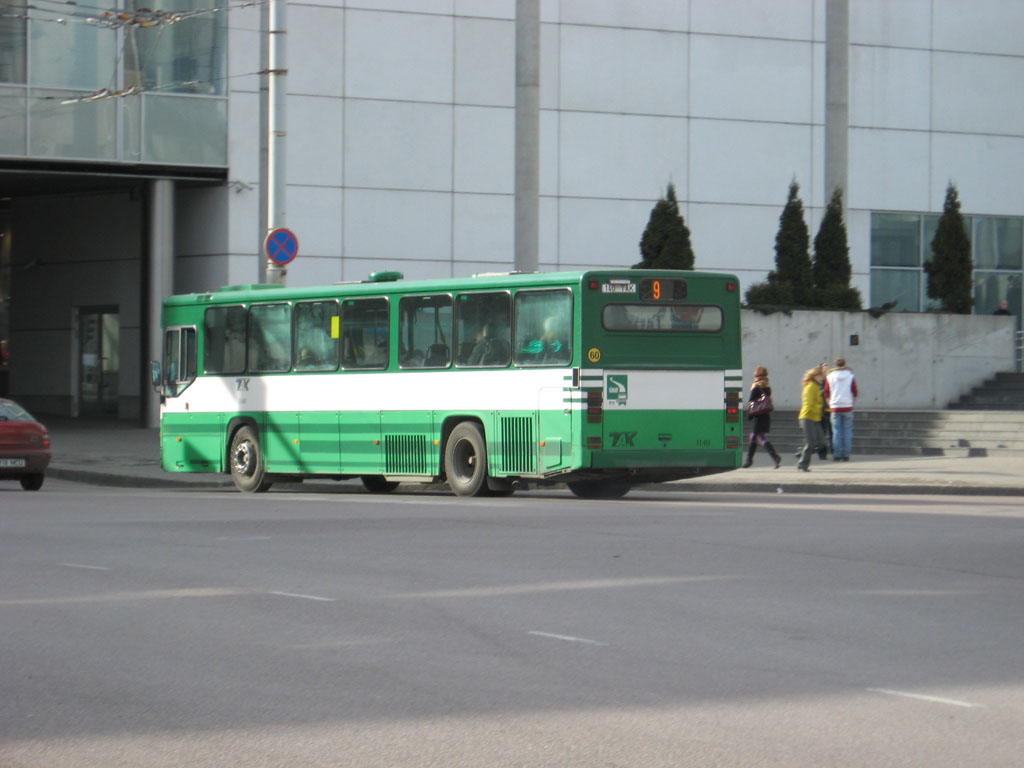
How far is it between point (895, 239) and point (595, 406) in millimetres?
26555

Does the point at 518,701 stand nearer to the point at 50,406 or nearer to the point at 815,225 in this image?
the point at 815,225

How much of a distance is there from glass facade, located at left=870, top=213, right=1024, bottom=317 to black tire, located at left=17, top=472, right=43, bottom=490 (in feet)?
84.1

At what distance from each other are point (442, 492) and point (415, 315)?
3186 mm

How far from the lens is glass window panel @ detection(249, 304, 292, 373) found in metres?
23.7

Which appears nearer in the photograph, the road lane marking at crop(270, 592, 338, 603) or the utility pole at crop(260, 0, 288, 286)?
the road lane marking at crop(270, 592, 338, 603)

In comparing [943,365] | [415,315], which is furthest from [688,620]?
[943,365]

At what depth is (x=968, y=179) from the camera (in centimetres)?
4484

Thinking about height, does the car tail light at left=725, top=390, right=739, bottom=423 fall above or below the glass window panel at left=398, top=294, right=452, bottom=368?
below

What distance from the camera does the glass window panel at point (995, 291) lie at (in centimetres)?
4559

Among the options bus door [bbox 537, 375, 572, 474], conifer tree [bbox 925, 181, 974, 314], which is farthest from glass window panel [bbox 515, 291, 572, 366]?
conifer tree [bbox 925, 181, 974, 314]

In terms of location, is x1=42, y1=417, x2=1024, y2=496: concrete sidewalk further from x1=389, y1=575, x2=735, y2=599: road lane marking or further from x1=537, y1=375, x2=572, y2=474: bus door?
x1=389, y1=575, x2=735, y2=599: road lane marking

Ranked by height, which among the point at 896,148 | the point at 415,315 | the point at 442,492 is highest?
the point at 896,148

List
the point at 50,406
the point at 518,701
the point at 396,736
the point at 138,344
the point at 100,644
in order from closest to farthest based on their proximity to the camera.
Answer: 1. the point at 396,736
2. the point at 518,701
3. the point at 100,644
4. the point at 138,344
5. the point at 50,406

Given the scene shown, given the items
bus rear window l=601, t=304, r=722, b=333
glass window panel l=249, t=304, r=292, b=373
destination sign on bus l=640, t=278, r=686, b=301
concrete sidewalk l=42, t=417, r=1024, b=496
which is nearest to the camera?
bus rear window l=601, t=304, r=722, b=333
